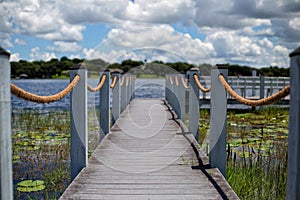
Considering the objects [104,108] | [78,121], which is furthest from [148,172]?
[104,108]

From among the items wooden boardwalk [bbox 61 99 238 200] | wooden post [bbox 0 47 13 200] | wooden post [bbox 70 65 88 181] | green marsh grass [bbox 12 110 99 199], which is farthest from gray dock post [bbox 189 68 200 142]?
wooden post [bbox 0 47 13 200]

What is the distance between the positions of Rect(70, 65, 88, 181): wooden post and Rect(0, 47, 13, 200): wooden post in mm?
1896

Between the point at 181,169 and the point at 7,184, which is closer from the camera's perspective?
the point at 7,184

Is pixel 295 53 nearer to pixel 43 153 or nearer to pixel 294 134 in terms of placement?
pixel 294 134

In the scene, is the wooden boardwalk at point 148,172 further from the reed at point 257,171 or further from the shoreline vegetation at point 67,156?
the shoreline vegetation at point 67,156

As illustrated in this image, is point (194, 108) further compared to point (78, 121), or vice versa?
point (194, 108)

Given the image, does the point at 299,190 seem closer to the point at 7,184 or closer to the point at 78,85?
the point at 7,184

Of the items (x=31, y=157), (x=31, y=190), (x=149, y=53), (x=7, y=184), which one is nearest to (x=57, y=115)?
(x=149, y=53)

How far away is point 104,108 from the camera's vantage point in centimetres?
572

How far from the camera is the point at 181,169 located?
3979 millimetres

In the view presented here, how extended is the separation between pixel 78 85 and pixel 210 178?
167cm

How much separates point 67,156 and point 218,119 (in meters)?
2.88

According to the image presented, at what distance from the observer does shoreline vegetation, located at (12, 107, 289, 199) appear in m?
4.09

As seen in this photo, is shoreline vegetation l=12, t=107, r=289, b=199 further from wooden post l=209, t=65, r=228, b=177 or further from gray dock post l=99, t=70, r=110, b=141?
gray dock post l=99, t=70, r=110, b=141
